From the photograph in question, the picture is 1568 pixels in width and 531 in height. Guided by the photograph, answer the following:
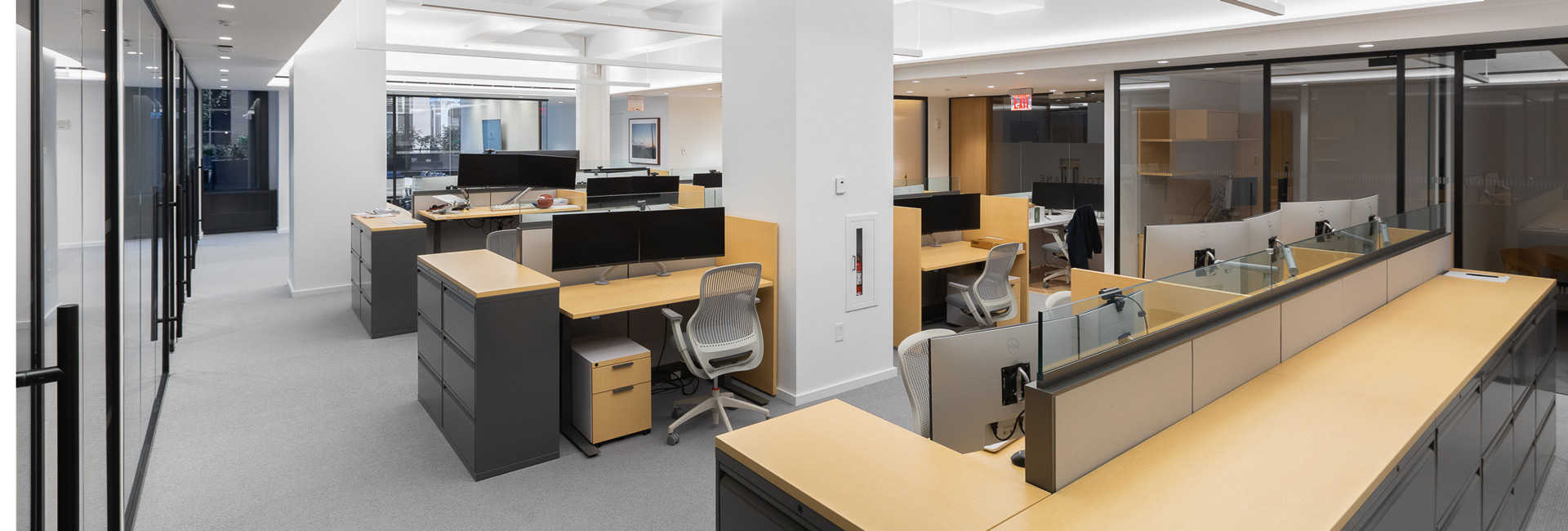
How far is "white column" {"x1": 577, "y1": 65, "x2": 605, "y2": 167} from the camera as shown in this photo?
13438 millimetres

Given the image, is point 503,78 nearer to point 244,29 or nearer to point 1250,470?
point 244,29

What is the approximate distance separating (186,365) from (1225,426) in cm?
650

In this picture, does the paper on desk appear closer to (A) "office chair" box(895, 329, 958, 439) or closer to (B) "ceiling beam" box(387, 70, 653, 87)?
(A) "office chair" box(895, 329, 958, 439)

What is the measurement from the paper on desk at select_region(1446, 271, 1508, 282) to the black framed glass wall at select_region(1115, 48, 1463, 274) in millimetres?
1803

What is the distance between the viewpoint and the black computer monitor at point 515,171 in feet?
26.2

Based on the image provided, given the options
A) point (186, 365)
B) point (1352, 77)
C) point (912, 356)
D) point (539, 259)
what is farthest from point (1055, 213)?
point (186, 365)

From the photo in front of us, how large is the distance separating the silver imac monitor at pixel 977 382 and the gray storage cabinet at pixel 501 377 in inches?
90.5

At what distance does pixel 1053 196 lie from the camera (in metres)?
10.3

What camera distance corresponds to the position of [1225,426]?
221cm

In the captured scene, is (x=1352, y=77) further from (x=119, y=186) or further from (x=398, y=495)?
(x=119, y=186)

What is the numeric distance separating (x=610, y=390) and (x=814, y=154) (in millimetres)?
1803

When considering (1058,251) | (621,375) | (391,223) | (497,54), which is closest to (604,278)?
(621,375)

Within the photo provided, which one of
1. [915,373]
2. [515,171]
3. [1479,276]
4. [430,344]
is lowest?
[430,344]

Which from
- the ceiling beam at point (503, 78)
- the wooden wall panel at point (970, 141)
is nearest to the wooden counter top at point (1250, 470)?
the ceiling beam at point (503, 78)
